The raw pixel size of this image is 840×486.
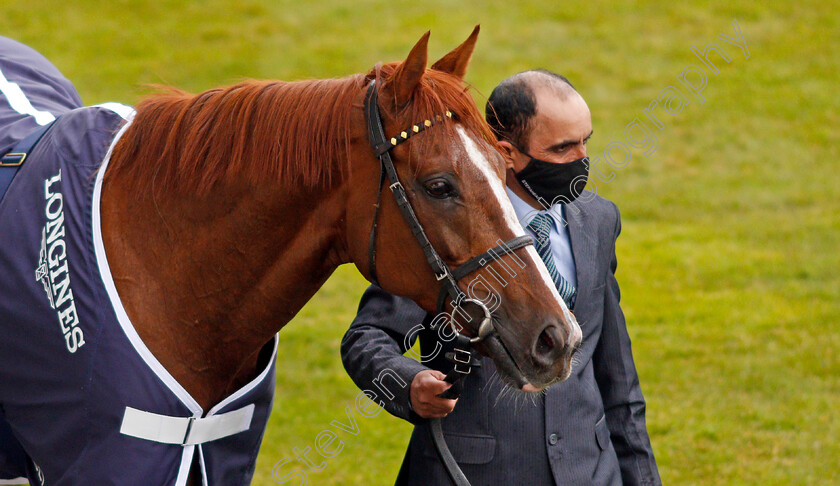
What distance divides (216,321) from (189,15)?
311 inches

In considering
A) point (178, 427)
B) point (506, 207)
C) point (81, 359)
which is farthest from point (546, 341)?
point (81, 359)

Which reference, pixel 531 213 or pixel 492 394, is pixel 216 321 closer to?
pixel 492 394

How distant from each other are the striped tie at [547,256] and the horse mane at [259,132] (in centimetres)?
41

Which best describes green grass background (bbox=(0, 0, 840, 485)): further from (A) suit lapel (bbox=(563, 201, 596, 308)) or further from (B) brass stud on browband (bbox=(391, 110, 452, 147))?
(B) brass stud on browband (bbox=(391, 110, 452, 147))

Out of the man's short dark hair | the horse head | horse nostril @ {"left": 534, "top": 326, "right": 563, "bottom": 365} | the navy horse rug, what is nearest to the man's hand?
the horse head

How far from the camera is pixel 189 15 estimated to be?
31.0ft

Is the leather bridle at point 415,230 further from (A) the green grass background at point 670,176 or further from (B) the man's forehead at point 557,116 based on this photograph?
(A) the green grass background at point 670,176

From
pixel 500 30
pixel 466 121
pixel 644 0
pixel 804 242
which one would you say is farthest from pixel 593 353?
pixel 644 0

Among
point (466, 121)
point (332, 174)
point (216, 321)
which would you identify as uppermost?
point (466, 121)

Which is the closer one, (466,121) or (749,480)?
(466,121)

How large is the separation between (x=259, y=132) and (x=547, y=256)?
889 mm

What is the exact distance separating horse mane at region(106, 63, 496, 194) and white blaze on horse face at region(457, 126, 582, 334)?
0.25ft

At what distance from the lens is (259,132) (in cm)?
223

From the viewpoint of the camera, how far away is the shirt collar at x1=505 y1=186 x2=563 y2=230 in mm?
2523
